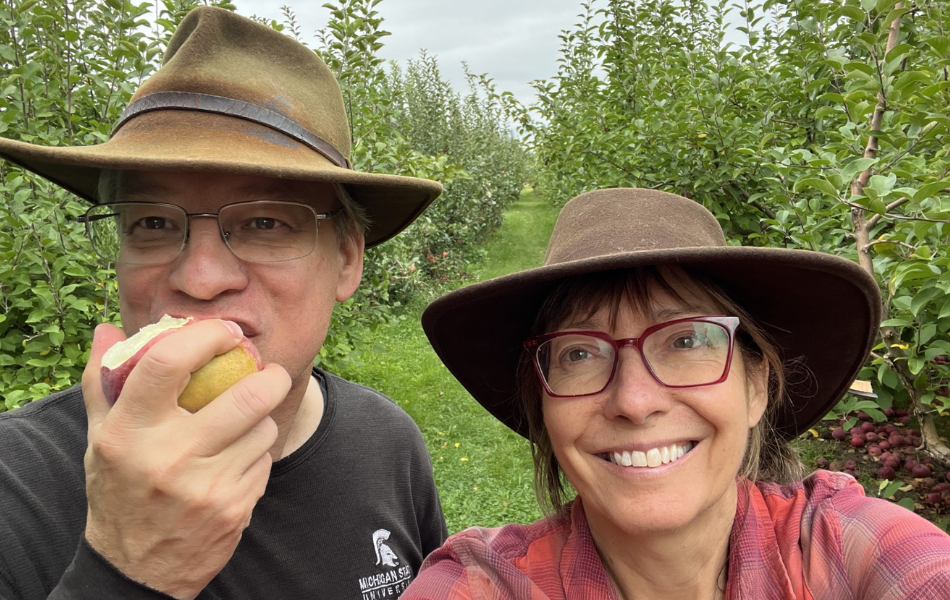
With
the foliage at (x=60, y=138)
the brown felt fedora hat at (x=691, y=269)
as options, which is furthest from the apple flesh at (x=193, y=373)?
the foliage at (x=60, y=138)

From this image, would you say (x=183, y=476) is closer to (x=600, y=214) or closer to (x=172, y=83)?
(x=172, y=83)

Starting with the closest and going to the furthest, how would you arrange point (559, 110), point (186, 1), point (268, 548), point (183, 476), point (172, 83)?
1. point (183, 476)
2. point (172, 83)
3. point (268, 548)
4. point (186, 1)
5. point (559, 110)

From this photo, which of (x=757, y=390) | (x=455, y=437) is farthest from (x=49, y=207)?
(x=455, y=437)

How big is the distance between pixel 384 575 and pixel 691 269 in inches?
45.2

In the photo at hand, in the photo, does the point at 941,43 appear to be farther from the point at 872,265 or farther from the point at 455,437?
the point at 455,437

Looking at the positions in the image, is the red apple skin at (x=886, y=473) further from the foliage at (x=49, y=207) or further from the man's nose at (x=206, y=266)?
the foliage at (x=49, y=207)

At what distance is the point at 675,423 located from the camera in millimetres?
1235

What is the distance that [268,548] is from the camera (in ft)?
4.96

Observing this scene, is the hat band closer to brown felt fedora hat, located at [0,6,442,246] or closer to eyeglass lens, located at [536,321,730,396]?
brown felt fedora hat, located at [0,6,442,246]

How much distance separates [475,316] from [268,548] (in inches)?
31.1

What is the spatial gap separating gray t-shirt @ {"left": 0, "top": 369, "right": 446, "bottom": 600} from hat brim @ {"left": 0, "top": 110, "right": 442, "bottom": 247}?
1.95 feet

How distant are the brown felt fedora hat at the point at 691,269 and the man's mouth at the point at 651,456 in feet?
1.26

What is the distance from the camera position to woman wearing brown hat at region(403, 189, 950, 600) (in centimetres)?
120

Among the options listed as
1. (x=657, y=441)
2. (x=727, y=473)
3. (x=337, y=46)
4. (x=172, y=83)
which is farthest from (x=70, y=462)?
(x=337, y=46)
